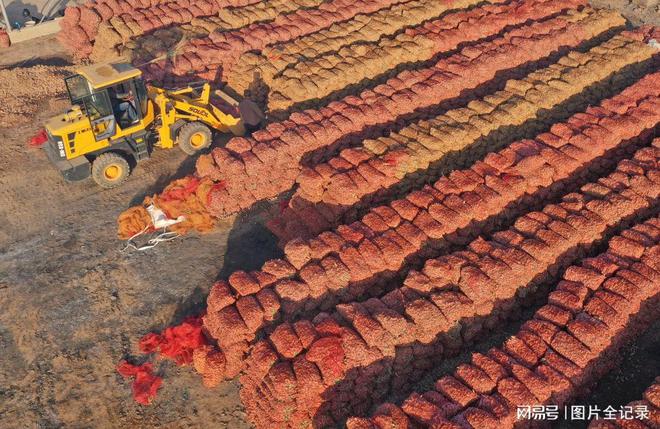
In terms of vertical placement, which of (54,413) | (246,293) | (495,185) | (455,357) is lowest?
(54,413)

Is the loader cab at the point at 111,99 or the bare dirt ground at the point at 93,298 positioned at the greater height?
the loader cab at the point at 111,99

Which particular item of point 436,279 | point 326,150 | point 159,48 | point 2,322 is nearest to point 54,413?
point 2,322

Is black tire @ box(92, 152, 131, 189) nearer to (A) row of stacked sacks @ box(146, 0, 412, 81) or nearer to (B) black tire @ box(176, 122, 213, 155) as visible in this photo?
(B) black tire @ box(176, 122, 213, 155)

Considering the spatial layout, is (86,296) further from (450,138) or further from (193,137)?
(450,138)

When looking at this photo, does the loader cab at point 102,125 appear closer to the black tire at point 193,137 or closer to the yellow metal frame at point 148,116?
the yellow metal frame at point 148,116

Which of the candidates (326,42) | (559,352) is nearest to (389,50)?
(326,42)

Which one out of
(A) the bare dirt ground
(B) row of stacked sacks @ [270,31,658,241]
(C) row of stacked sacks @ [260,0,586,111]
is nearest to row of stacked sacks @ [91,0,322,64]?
(C) row of stacked sacks @ [260,0,586,111]

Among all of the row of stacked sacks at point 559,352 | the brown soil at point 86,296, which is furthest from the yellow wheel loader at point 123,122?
the row of stacked sacks at point 559,352

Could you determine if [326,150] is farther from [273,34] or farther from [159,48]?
[159,48]
